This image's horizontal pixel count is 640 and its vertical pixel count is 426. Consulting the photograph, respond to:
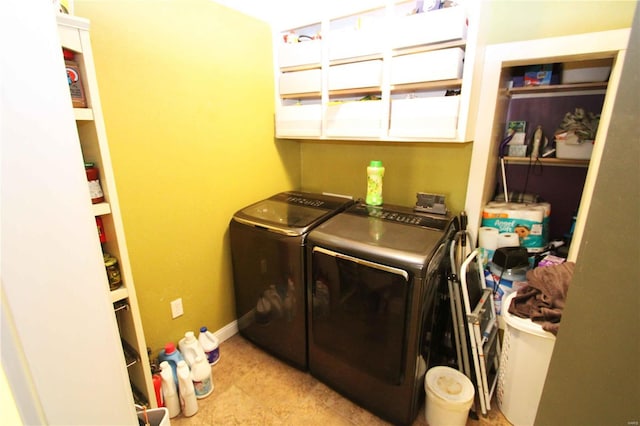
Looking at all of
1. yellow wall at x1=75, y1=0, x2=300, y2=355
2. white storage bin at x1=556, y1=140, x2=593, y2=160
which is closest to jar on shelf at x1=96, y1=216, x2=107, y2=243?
yellow wall at x1=75, y1=0, x2=300, y2=355

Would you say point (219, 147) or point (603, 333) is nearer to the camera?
point (603, 333)

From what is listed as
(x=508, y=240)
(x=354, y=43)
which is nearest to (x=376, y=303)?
(x=508, y=240)

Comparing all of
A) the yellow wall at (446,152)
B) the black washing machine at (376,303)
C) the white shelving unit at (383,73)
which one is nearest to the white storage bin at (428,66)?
the white shelving unit at (383,73)

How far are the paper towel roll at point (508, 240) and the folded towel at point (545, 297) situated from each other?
1.16ft

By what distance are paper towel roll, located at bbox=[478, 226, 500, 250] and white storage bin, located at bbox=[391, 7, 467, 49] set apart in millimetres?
1090

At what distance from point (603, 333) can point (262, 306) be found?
66.4 inches

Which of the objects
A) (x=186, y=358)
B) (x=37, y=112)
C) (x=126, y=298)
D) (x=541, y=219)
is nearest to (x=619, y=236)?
(x=37, y=112)

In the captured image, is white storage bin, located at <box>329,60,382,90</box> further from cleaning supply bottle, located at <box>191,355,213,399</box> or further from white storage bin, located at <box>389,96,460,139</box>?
cleaning supply bottle, located at <box>191,355,213,399</box>

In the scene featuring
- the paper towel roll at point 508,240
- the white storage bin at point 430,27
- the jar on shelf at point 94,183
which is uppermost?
the white storage bin at point 430,27

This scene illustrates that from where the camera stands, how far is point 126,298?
4.05 ft

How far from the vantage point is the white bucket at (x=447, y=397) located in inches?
55.4

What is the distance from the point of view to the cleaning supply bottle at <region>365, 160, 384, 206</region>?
186cm

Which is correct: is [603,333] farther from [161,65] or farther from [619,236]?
[161,65]

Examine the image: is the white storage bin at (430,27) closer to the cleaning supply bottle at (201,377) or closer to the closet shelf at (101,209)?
the closet shelf at (101,209)
